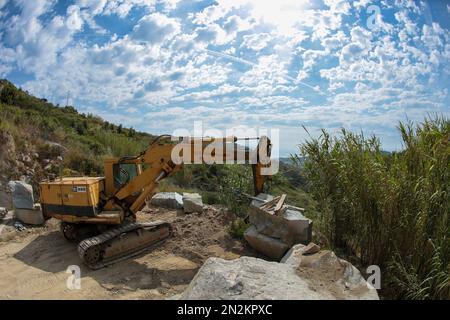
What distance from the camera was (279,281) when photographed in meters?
4.32

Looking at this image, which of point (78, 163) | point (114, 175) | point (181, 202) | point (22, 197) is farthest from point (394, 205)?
point (78, 163)

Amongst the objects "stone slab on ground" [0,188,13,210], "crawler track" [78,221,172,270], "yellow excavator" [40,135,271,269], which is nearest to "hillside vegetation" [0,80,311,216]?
"stone slab on ground" [0,188,13,210]

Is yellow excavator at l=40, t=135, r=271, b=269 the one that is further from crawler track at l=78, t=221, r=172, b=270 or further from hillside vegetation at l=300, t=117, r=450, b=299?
hillside vegetation at l=300, t=117, r=450, b=299

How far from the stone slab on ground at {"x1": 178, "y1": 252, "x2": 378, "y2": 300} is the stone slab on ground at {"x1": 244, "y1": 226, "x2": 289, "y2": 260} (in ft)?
6.73

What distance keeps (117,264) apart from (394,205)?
16.5ft

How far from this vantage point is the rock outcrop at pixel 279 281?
4047 millimetres

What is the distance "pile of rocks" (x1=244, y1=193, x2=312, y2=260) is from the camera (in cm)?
677

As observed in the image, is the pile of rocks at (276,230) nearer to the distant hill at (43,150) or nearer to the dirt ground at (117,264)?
the dirt ground at (117,264)

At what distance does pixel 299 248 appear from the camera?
5.78 metres

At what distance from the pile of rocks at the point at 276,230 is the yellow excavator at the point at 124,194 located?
58 centimetres

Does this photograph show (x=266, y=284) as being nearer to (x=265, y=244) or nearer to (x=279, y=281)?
(x=279, y=281)

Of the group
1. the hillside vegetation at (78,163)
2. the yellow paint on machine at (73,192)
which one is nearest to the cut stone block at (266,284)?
the hillside vegetation at (78,163)
